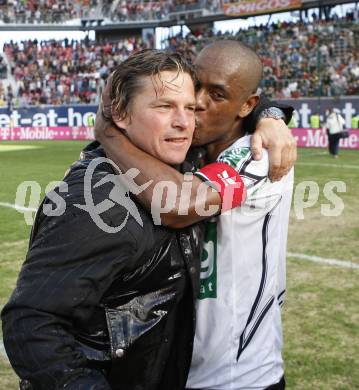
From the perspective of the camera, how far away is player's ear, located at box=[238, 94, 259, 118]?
2.20m

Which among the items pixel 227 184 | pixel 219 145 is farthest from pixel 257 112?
pixel 227 184

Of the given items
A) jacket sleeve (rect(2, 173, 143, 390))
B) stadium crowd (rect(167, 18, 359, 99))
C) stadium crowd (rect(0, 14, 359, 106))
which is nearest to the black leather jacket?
jacket sleeve (rect(2, 173, 143, 390))

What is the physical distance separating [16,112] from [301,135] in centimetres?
1719

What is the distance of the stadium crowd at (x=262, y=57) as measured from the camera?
24203mm

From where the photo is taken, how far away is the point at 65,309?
144 centimetres

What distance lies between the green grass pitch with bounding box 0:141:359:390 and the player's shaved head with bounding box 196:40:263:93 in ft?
7.89

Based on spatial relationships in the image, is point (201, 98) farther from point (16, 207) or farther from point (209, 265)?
point (16, 207)

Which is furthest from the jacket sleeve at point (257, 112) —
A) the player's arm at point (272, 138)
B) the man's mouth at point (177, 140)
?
the man's mouth at point (177, 140)

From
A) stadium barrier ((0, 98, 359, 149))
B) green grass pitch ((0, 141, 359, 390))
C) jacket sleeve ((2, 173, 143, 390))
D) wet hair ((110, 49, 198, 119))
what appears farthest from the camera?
stadium barrier ((0, 98, 359, 149))

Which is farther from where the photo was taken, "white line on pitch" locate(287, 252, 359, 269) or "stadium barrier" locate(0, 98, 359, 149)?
"stadium barrier" locate(0, 98, 359, 149)

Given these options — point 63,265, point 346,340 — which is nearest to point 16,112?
point 346,340

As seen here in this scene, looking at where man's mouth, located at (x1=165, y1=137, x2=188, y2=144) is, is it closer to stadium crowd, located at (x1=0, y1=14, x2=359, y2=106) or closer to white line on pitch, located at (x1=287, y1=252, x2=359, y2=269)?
white line on pitch, located at (x1=287, y1=252, x2=359, y2=269)

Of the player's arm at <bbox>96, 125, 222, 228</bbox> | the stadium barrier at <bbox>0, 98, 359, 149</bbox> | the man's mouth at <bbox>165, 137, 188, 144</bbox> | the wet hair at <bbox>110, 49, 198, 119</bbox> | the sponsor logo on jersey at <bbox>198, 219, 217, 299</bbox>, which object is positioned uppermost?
the wet hair at <bbox>110, 49, 198, 119</bbox>

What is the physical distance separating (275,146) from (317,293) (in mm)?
3748
